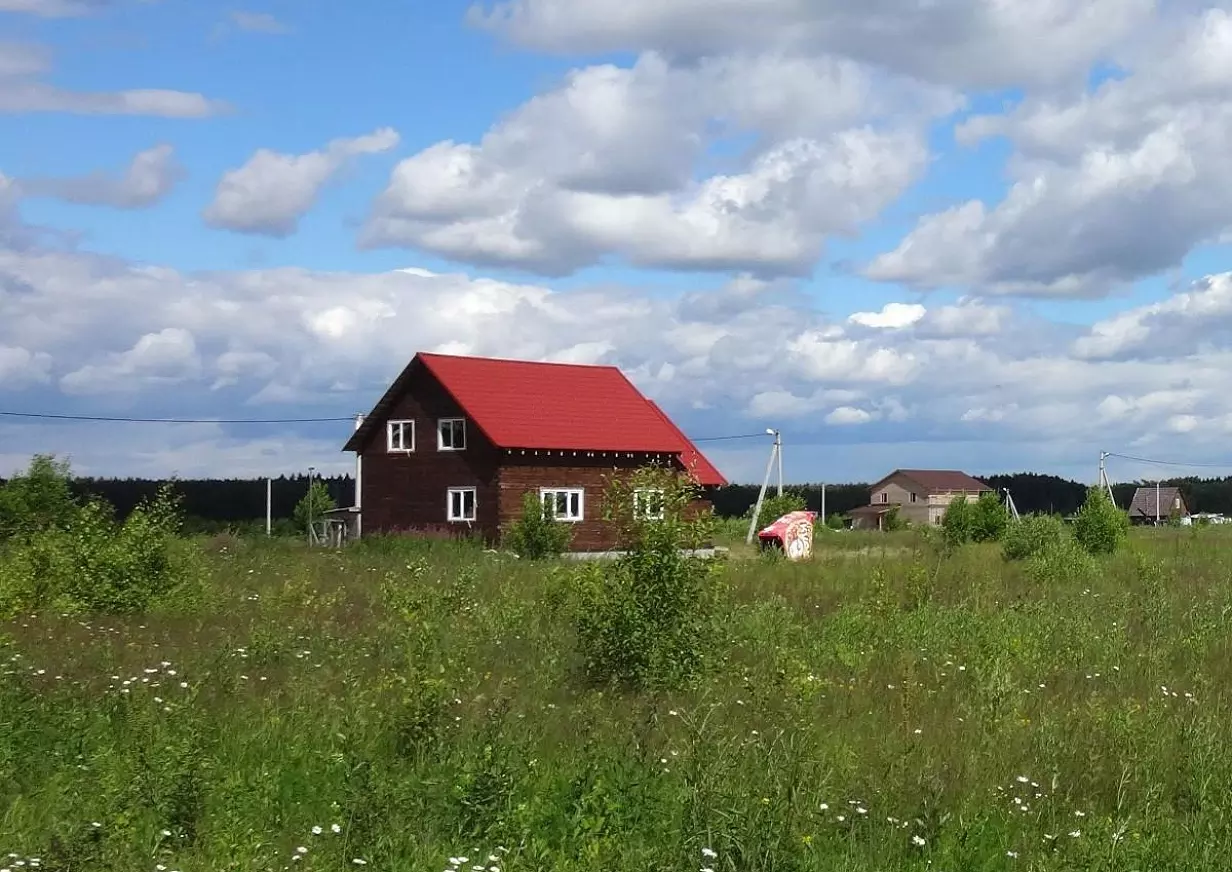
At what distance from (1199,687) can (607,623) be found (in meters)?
5.72

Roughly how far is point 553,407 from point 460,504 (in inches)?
181

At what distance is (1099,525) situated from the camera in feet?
103

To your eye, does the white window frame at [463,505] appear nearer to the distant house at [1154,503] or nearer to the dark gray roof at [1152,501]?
the distant house at [1154,503]

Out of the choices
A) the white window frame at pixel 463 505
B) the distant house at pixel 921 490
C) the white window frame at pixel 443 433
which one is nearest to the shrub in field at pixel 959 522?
the white window frame at pixel 463 505

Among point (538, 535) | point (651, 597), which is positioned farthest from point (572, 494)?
point (651, 597)

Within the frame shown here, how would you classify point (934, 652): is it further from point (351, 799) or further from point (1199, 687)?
point (351, 799)

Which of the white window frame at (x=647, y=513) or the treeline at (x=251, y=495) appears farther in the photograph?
the treeline at (x=251, y=495)

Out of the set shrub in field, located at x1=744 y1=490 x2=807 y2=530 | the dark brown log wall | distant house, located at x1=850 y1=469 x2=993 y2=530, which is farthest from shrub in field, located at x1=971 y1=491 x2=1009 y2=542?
distant house, located at x1=850 y1=469 x2=993 y2=530

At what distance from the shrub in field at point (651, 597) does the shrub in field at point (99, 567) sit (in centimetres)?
698

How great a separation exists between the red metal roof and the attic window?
782 millimetres

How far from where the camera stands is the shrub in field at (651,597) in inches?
429

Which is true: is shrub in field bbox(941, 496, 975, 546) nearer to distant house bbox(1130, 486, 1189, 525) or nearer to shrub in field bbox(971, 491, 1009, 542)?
shrub in field bbox(971, 491, 1009, 542)

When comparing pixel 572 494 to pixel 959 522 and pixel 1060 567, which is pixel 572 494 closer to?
pixel 959 522

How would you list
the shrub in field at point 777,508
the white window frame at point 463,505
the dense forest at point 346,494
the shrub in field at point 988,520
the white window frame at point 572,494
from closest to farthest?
the white window frame at point 463,505 → the white window frame at point 572,494 → the shrub in field at point 988,520 → the shrub in field at point 777,508 → the dense forest at point 346,494
